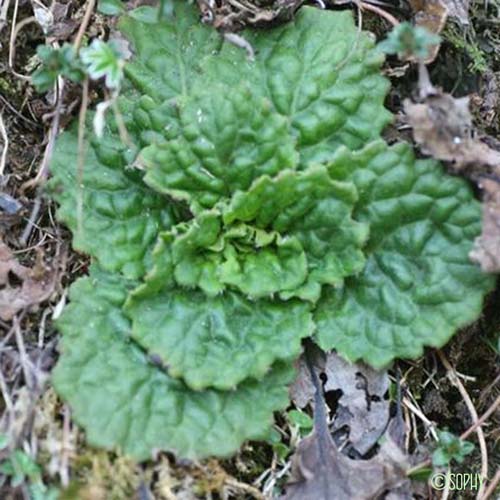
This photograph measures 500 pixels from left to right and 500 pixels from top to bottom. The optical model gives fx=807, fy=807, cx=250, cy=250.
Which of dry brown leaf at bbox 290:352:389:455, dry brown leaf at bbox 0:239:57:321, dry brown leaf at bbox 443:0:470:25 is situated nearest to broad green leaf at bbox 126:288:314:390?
dry brown leaf at bbox 290:352:389:455

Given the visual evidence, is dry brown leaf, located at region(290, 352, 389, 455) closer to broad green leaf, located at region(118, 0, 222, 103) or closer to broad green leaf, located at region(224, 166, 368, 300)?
broad green leaf, located at region(224, 166, 368, 300)

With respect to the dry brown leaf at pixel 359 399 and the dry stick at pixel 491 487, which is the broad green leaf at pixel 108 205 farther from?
the dry stick at pixel 491 487

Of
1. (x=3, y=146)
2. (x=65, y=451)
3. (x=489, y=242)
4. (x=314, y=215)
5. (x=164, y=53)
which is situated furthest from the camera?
(x=3, y=146)

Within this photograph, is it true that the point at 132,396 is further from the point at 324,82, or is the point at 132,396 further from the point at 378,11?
the point at 378,11

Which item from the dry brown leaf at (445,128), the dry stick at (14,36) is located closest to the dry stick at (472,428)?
the dry brown leaf at (445,128)

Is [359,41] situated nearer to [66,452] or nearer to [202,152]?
[202,152]

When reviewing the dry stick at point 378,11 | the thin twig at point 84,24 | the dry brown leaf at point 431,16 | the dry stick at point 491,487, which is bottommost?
the dry stick at point 491,487

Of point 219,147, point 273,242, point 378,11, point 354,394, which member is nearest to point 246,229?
point 273,242
